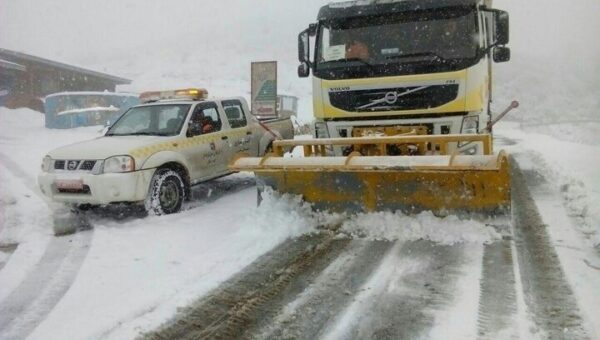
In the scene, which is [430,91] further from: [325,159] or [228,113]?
[228,113]

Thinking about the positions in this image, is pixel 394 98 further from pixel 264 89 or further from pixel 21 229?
pixel 264 89

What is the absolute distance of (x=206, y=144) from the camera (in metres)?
7.67

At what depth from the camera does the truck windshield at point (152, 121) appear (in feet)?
24.4

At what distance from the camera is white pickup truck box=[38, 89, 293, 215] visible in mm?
6363

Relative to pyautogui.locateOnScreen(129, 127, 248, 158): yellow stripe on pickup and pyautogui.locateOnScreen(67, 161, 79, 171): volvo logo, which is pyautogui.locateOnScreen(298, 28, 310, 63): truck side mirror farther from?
pyautogui.locateOnScreen(67, 161, 79, 171): volvo logo

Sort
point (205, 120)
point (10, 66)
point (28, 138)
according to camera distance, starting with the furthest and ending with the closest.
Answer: point (10, 66) → point (28, 138) → point (205, 120)

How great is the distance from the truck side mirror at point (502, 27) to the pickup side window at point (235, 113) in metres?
4.41

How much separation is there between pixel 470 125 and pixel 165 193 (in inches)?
167

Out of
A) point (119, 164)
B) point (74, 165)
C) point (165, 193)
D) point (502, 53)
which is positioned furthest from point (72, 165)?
point (502, 53)

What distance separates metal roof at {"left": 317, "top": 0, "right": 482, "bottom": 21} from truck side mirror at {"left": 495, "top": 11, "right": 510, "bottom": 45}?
343 millimetres

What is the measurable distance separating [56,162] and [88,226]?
1.03 metres

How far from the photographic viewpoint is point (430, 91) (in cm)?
615

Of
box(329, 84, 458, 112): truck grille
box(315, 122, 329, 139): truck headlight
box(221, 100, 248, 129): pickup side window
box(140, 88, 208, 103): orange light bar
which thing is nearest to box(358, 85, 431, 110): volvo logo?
box(329, 84, 458, 112): truck grille

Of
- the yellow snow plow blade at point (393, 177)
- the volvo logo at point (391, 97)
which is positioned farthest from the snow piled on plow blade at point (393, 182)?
the volvo logo at point (391, 97)
